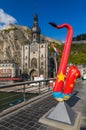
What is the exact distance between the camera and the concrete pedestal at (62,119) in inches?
191

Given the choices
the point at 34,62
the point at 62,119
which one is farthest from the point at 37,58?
the point at 62,119

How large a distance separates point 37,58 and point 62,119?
7644 cm

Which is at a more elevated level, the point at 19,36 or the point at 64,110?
the point at 19,36

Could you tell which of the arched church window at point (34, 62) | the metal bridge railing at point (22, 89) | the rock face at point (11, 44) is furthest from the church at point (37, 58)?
the metal bridge railing at point (22, 89)

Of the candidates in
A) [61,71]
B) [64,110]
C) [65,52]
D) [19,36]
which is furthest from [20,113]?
[19,36]

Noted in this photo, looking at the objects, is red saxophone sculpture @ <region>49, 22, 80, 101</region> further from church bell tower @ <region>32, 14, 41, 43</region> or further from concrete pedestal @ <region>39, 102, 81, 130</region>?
church bell tower @ <region>32, 14, 41, 43</region>

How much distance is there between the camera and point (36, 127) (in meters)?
5.05

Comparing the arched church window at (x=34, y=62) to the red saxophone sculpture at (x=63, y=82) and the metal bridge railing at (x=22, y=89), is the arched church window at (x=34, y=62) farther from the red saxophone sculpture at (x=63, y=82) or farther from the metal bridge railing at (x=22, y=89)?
the red saxophone sculpture at (x=63, y=82)

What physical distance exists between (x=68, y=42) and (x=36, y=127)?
312 centimetres

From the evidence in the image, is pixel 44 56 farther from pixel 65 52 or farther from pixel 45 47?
pixel 65 52

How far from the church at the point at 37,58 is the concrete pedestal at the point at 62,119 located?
70916mm

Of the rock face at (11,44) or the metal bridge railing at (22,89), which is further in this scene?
the rock face at (11,44)

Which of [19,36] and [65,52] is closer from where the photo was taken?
[65,52]

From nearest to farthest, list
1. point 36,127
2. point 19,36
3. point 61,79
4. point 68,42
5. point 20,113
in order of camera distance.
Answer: point 36,127 < point 61,79 < point 68,42 < point 20,113 < point 19,36
